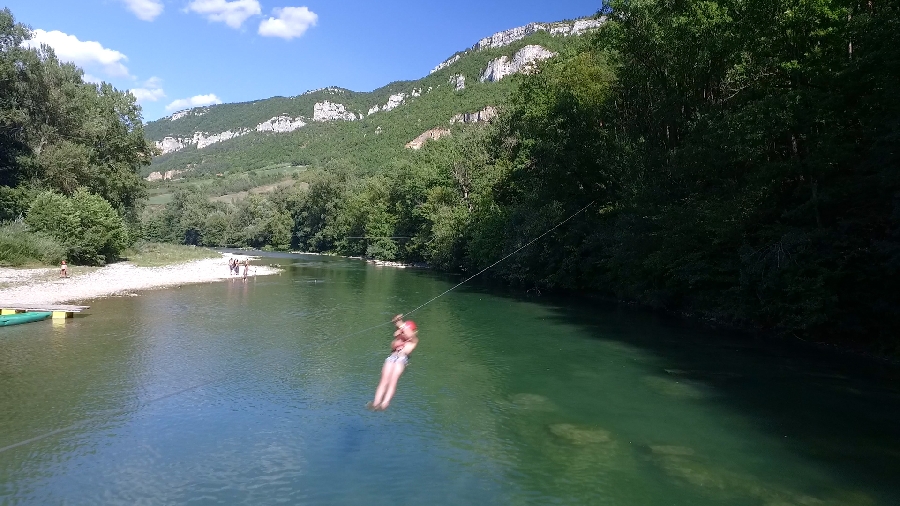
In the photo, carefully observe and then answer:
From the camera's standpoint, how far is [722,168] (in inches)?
→ 994

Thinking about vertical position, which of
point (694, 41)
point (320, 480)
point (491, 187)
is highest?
point (694, 41)

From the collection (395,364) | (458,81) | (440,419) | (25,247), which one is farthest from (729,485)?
(458,81)

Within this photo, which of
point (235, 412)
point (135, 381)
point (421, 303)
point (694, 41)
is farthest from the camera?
point (421, 303)

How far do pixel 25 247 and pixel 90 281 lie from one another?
5.01 meters

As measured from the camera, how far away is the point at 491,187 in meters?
52.0

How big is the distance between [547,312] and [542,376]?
13.1 m

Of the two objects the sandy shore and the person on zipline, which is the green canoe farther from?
the person on zipline

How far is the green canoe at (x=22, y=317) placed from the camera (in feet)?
71.8

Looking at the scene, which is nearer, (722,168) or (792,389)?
(792,389)

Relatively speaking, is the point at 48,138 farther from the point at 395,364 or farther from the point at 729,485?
the point at 729,485

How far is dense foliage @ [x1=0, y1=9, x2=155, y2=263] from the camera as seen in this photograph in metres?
42.2

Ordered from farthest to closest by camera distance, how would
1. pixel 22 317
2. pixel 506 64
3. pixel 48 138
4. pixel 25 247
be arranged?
pixel 506 64
pixel 48 138
pixel 25 247
pixel 22 317

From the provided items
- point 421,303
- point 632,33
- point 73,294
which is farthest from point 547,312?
point 73,294

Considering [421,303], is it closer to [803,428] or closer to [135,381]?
[135,381]
